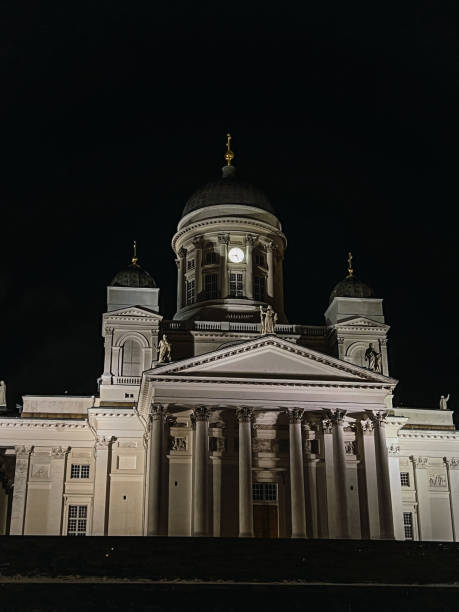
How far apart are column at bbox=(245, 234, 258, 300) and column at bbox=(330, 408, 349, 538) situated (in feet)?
47.8

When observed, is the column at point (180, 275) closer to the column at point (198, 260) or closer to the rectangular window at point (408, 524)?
the column at point (198, 260)

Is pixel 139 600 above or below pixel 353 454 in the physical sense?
below

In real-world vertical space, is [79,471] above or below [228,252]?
below

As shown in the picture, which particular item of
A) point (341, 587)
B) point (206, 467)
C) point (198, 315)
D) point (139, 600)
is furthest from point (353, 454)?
point (139, 600)

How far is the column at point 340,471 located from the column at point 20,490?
17666mm

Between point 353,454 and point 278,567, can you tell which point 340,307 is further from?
point 278,567

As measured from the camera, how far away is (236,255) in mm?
55312

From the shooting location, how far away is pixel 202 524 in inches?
1490

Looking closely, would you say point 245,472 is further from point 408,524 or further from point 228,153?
point 228,153

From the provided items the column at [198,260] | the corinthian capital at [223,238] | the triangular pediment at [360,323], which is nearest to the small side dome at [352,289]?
the triangular pediment at [360,323]

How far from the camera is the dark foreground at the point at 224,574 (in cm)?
2377

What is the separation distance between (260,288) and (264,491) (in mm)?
16145

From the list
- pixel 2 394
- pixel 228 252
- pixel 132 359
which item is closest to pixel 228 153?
pixel 228 252

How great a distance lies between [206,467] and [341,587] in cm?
1487
